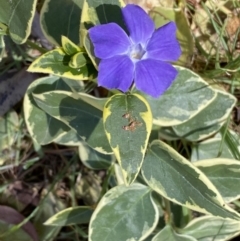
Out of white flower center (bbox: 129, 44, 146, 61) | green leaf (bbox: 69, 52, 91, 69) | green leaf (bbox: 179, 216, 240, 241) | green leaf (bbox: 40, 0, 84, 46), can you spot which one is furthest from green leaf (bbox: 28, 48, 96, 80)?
green leaf (bbox: 179, 216, 240, 241)

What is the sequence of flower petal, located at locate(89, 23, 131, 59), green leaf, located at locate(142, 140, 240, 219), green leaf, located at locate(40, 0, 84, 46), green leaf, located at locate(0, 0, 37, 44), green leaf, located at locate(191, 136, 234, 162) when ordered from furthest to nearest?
green leaf, located at locate(191, 136, 234, 162) → green leaf, located at locate(40, 0, 84, 46) → green leaf, located at locate(142, 140, 240, 219) → green leaf, located at locate(0, 0, 37, 44) → flower petal, located at locate(89, 23, 131, 59)

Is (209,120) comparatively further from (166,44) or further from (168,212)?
(166,44)

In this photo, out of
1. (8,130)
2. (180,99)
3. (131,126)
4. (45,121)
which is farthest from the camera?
(8,130)

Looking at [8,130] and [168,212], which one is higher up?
[8,130]

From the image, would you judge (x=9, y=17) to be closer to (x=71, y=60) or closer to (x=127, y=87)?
(x=71, y=60)

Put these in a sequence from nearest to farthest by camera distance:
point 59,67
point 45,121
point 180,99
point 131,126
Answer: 1. point 131,126
2. point 59,67
3. point 180,99
4. point 45,121

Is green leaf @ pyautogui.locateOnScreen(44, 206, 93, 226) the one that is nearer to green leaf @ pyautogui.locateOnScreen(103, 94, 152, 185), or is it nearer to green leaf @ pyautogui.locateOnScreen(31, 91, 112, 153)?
green leaf @ pyautogui.locateOnScreen(31, 91, 112, 153)

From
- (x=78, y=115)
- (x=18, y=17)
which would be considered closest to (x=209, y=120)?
(x=78, y=115)
